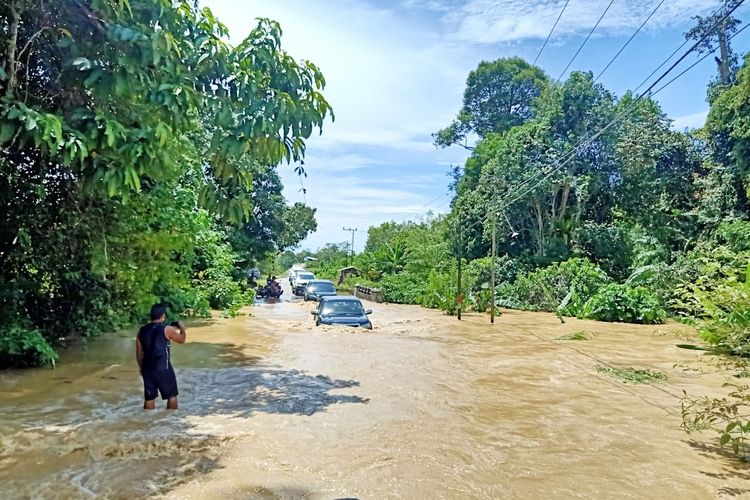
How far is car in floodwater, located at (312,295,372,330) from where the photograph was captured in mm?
17047

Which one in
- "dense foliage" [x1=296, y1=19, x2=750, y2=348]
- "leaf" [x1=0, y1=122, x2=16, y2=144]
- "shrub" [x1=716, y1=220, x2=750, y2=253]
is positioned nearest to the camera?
"leaf" [x1=0, y1=122, x2=16, y2=144]

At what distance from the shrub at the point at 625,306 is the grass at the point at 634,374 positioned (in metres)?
11.3

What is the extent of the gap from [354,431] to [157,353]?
282 cm

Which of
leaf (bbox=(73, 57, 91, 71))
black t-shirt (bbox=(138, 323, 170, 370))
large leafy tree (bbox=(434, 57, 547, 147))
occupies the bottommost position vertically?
black t-shirt (bbox=(138, 323, 170, 370))

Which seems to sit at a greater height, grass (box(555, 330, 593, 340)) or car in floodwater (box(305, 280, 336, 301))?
car in floodwater (box(305, 280, 336, 301))

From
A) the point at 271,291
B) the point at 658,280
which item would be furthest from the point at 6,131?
the point at 271,291

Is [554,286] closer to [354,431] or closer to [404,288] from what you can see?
[404,288]

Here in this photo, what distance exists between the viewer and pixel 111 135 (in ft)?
17.6

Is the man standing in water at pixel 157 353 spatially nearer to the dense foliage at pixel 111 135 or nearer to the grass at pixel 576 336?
the dense foliage at pixel 111 135

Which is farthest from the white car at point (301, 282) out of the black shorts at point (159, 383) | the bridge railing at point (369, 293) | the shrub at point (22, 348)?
the black shorts at point (159, 383)

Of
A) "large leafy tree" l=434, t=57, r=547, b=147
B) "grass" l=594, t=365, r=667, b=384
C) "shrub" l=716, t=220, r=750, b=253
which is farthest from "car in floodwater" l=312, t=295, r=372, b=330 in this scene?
"large leafy tree" l=434, t=57, r=547, b=147

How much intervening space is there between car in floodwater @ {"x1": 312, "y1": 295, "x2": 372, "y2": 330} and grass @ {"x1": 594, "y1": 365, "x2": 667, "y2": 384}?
7.21 m

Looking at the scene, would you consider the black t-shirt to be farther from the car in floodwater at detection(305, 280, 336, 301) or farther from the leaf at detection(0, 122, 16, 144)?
the car in floodwater at detection(305, 280, 336, 301)

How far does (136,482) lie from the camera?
5.10 meters
